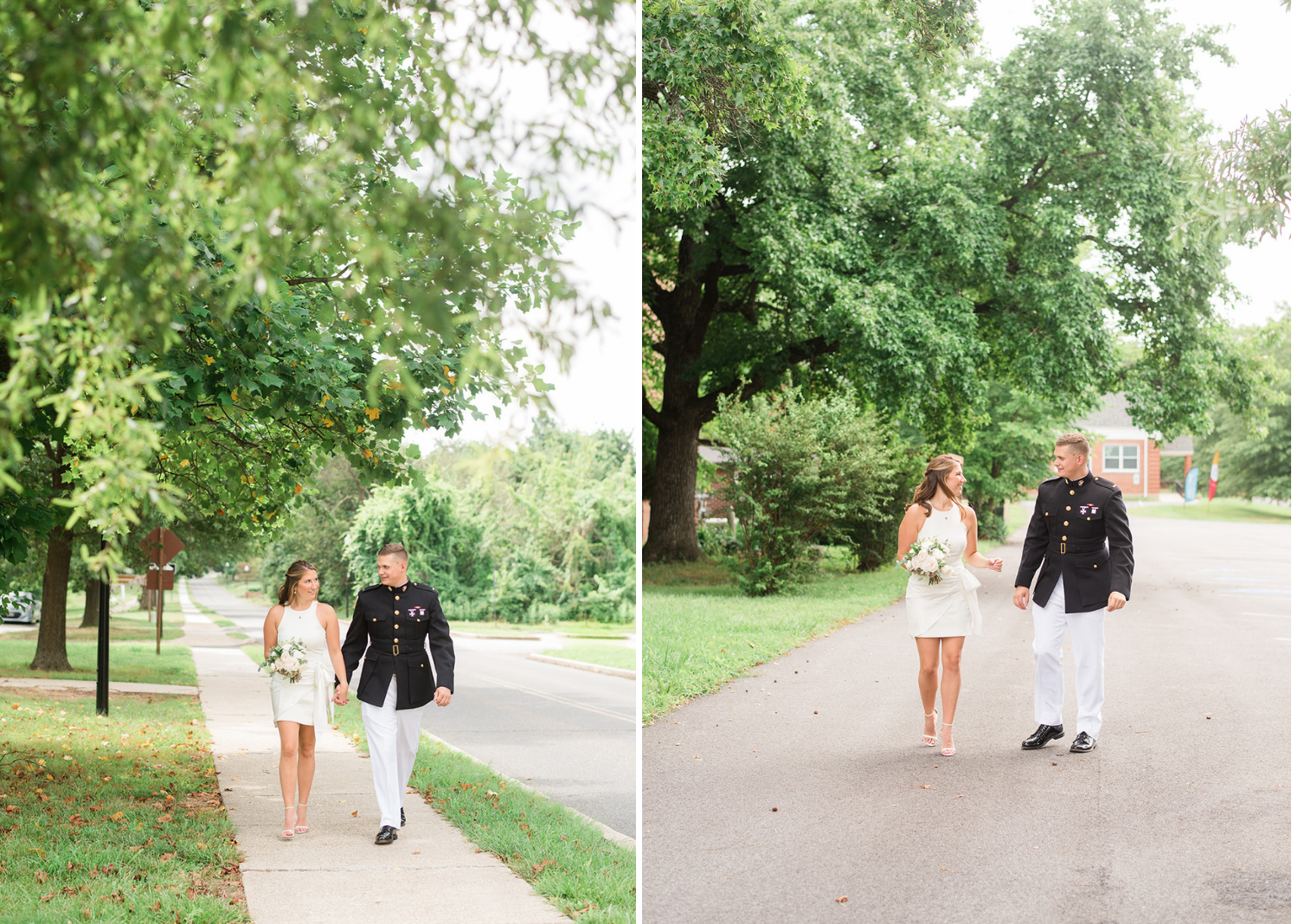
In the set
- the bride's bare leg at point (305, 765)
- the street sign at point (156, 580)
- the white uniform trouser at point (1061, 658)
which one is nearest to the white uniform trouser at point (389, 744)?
the bride's bare leg at point (305, 765)

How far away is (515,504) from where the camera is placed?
43.5 meters

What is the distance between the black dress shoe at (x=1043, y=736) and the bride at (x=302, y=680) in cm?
453

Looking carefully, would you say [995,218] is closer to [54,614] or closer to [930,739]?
[930,739]

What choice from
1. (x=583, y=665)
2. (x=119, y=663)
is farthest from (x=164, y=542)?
(x=583, y=665)

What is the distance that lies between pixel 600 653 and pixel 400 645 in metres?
20.0

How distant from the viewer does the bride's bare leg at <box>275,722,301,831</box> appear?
22.2 feet

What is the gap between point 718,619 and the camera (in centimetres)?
1423

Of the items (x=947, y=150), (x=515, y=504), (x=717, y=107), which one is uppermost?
(x=947, y=150)

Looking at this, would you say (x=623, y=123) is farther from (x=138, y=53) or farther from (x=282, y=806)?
(x=282, y=806)

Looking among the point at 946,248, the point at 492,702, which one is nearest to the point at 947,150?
the point at 946,248

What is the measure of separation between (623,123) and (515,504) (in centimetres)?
3997

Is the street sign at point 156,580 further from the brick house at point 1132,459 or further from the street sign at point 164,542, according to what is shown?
the brick house at point 1132,459

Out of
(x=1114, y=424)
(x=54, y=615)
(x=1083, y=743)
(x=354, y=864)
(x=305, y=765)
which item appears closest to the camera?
(x=354, y=864)

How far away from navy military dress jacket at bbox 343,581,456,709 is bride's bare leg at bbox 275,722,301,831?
511 millimetres
